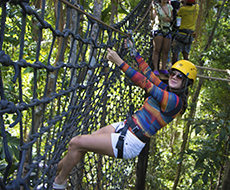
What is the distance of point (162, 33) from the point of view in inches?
90.7

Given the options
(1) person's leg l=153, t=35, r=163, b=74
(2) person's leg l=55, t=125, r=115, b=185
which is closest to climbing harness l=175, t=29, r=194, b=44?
(1) person's leg l=153, t=35, r=163, b=74

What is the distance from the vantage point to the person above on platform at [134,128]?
1216 mm

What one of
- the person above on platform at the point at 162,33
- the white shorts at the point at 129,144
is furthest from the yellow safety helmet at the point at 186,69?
the person above on platform at the point at 162,33

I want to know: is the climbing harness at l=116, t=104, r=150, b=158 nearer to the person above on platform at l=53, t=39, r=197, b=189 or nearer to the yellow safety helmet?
the person above on platform at l=53, t=39, r=197, b=189

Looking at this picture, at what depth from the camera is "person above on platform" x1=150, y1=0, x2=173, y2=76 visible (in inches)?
87.4

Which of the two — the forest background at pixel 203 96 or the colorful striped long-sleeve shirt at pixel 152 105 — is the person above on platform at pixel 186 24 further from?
the colorful striped long-sleeve shirt at pixel 152 105

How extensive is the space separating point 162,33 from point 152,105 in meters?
1.21

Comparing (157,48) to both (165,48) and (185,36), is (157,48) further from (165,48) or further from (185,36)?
(185,36)

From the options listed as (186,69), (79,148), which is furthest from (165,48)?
(79,148)

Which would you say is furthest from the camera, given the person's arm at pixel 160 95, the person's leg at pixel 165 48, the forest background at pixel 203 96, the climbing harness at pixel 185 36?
the climbing harness at pixel 185 36

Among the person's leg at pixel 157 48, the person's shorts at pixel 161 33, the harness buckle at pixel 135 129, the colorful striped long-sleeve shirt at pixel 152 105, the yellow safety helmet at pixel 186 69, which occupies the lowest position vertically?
the harness buckle at pixel 135 129

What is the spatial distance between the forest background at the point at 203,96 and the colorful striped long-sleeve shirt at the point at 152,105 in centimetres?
65

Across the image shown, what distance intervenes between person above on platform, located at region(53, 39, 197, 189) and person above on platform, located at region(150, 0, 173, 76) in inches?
36.9

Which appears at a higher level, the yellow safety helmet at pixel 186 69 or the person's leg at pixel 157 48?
the person's leg at pixel 157 48
